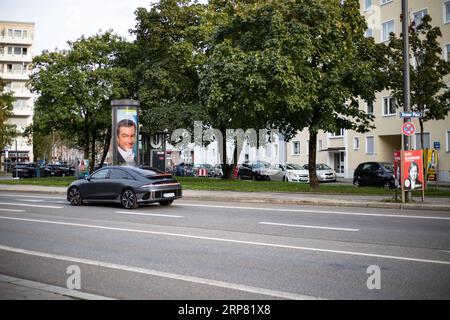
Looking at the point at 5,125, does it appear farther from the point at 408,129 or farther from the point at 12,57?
the point at 408,129

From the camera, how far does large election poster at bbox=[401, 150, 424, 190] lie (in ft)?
51.4

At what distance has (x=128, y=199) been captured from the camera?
618 inches

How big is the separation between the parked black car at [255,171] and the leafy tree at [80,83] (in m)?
11.6

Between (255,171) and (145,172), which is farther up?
(145,172)

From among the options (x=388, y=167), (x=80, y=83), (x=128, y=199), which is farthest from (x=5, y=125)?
(x=128, y=199)

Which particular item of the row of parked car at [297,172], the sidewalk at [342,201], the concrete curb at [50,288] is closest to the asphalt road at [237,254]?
the concrete curb at [50,288]

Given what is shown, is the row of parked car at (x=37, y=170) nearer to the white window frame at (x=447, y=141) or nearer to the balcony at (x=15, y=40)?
the white window frame at (x=447, y=141)

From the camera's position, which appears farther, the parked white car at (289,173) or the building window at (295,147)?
the building window at (295,147)

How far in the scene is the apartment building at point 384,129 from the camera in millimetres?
36906

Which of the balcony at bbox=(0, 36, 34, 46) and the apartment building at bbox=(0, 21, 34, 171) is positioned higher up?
the balcony at bbox=(0, 36, 34, 46)

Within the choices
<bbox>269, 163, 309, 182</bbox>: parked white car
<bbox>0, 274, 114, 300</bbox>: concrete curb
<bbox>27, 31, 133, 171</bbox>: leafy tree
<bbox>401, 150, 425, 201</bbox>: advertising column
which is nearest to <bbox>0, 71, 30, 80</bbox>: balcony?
<bbox>27, 31, 133, 171</bbox>: leafy tree

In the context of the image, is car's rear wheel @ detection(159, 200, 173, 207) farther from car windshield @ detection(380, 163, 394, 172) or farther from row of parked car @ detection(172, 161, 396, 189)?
car windshield @ detection(380, 163, 394, 172)

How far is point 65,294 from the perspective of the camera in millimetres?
5188

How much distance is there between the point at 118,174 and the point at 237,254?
962 cm
